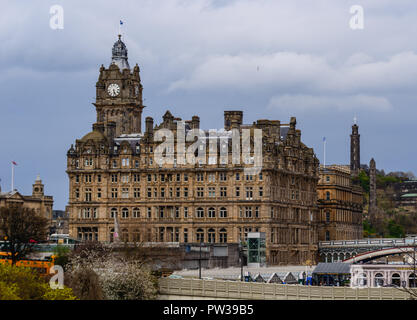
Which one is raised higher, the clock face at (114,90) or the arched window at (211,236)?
the clock face at (114,90)

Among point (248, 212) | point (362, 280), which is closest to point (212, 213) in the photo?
point (248, 212)

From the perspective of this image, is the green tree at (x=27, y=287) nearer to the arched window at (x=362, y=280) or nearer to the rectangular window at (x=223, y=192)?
the arched window at (x=362, y=280)

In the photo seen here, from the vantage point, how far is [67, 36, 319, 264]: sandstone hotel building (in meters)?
170

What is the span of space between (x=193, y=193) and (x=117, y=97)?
73.3 feet

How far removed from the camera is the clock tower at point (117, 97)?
186 m

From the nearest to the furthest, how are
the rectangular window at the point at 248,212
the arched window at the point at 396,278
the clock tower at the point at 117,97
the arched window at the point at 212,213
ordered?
the arched window at the point at 396,278 → the rectangular window at the point at 248,212 → the arched window at the point at 212,213 → the clock tower at the point at 117,97

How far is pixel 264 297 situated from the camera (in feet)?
303

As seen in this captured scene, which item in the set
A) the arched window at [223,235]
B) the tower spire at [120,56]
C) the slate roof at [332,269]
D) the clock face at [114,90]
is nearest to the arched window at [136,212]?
the arched window at [223,235]

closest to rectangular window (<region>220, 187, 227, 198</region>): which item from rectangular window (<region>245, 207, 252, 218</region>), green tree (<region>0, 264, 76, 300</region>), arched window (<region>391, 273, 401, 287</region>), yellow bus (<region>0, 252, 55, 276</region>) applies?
rectangular window (<region>245, 207, 252, 218</region>)

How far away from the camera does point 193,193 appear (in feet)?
568

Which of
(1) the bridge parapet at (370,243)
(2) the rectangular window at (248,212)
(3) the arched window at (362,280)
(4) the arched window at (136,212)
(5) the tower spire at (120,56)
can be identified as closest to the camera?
(3) the arched window at (362,280)

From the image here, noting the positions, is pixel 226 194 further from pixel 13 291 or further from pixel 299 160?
pixel 13 291

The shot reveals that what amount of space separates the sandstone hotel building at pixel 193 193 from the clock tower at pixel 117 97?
2.08 meters
